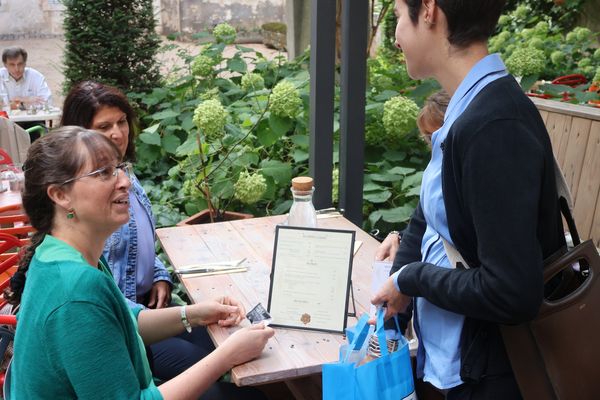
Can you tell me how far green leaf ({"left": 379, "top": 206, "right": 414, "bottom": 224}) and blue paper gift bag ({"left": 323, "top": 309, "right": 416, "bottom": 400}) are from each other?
6.67ft

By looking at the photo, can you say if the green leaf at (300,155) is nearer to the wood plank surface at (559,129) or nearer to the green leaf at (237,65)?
the wood plank surface at (559,129)

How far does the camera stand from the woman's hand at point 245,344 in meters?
1.72

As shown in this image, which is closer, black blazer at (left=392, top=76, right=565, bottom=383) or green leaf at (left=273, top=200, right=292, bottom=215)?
black blazer at (left=392, top=76, right=565, bottom=383)

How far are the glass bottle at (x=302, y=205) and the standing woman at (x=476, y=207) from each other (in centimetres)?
87

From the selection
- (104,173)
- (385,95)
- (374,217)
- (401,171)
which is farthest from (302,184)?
(385,95)

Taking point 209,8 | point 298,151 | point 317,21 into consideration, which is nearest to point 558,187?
point 317,21

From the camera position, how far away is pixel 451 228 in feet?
4.22

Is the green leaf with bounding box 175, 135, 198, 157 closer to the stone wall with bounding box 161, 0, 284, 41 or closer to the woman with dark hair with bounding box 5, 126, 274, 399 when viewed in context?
the woman with dark hair with bounding box 5, 126, 274, 399

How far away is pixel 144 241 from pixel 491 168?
1651 mm

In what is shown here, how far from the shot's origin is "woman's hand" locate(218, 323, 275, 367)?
172 centimetres

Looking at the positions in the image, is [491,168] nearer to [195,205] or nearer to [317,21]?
[317,21]

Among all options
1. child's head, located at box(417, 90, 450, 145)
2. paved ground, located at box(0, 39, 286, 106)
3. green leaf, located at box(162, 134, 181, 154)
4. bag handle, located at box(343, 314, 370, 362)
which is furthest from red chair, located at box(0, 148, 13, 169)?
paved ground, located at box(0, 39, 286, 106)

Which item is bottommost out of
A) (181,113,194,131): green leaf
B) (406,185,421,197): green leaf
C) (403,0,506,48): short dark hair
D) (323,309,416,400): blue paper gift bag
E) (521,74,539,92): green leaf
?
(406,185,421,197): green leaf

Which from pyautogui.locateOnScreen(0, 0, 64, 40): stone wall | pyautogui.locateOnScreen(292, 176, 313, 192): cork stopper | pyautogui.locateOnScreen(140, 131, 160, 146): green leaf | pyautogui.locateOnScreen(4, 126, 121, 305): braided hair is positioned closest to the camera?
pyautogui.locateOnScreen(4, 126, 121, 305): braided hair
